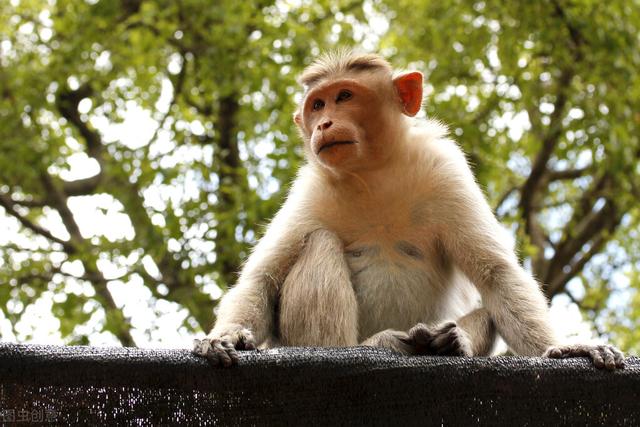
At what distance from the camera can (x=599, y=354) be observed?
359 cm

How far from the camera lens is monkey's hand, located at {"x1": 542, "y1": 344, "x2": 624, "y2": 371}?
349cm

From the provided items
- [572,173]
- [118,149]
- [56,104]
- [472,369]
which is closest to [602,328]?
[572,173]

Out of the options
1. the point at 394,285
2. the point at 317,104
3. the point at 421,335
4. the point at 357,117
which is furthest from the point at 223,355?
the point at 317,104

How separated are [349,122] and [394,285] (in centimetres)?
98

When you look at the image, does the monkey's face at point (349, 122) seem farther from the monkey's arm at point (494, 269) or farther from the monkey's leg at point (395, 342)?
the monkey's leg at point (395, 342)

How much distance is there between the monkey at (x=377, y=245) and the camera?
4.67 m

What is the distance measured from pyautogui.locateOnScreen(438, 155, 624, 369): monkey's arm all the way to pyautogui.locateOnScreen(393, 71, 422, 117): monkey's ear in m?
0.66

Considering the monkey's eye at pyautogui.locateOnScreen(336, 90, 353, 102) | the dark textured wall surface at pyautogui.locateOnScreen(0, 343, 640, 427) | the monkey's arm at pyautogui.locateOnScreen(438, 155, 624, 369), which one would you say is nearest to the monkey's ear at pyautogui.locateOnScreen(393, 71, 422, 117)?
the monkey's eye at pyautogui.locateOnScreen(336, 90, 353, 102)

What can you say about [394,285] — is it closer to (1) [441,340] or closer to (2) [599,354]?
(1) [441,340]

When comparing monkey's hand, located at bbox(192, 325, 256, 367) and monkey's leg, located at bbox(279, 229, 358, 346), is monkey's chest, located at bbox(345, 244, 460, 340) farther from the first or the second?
monkey's hand, located at bbox(192, 325, 256, 367)

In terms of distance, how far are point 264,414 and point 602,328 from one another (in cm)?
1113

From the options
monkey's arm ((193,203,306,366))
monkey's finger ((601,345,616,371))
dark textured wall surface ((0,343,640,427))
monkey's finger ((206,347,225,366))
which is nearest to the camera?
dark textured wall surface ((0,343,640,427))

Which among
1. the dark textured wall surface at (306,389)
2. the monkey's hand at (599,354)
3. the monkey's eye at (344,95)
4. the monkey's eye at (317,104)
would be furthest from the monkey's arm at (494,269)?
the dark textured wall surface at (306,389)

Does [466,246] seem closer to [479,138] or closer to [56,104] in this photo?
[479,138]
